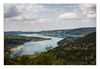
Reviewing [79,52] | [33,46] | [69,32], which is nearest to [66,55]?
[79,52]

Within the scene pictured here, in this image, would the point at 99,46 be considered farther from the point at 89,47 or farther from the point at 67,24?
the point at 67,24

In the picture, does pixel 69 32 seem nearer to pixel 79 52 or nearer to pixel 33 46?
pixel 79 52

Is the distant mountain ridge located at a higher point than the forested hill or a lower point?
higher

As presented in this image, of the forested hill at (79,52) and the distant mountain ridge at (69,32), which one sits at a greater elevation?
the distant mountain ridge at (69,32)

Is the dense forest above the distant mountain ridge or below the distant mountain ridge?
below

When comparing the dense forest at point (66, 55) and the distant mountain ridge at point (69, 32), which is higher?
the distant mountain ridge at point (69, 32)

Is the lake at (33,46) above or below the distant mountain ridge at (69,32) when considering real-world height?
below

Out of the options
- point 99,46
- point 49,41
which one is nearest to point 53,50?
point 49,41

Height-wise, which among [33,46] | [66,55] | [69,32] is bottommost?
[66,55]

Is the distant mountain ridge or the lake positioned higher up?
the distant mountain ridge
